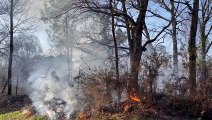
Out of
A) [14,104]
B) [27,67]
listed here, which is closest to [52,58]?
[27,67]

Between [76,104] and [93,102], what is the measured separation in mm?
1134

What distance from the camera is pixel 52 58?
55.2 meters

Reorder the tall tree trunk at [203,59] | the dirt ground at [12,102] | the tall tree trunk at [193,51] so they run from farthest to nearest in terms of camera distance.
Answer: the dirt ground at [12,102] → the tall tree trunk at [203,59] → the tall tree trunk at [193,51]

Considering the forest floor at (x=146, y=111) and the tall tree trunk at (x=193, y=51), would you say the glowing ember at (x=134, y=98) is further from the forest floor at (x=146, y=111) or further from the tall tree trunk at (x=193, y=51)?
the tall tree trunk at (x=193, y=51)

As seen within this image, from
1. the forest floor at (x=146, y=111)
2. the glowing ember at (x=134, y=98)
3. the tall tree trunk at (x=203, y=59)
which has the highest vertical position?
the tall tree trunk at (x=203, y=59)

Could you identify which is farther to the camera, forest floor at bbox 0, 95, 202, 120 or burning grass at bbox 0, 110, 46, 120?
burning grass at bbox 0, 110, 46, 120

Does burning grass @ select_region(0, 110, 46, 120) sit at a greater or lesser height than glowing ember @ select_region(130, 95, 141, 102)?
lesser

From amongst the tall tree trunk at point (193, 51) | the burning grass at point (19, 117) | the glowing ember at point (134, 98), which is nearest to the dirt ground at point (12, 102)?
the burning grass at point (19, 117)

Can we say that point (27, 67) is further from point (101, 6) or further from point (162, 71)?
point (162, 71)

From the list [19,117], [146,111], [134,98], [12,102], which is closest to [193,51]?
[134,98]

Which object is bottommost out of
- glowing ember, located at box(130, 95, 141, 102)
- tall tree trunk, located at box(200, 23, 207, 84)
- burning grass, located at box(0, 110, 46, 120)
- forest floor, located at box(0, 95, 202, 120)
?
burning grass, located at box(0, 110, 46, 120)

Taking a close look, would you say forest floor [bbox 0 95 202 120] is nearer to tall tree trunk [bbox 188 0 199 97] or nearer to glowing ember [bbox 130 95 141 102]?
glowing ember [bbox 130 95 141 102]

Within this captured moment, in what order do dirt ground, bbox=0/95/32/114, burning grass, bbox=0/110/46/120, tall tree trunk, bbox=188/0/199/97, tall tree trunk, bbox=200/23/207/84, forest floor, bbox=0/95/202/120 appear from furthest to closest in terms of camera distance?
dirt ground, bbox=0/95/32/114, burning grass, bbox=0/110/46/120, tall tree trunk, bbox=200/23/207/84, tall tree trunk, bbox=188/0/199/97, forest floor, bbox=0/95/202/120

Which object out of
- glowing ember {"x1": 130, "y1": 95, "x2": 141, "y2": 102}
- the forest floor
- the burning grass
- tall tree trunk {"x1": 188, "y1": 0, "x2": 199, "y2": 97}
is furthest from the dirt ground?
glowing ember {"x1": 130, "y1": 95, "x2": 141, "y2": 102}
